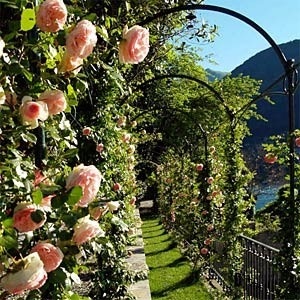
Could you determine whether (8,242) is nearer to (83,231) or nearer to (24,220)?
(24,220)

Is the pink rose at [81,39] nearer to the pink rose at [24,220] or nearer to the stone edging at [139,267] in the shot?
the pink rose at [24,220]

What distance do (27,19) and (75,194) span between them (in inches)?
13.2

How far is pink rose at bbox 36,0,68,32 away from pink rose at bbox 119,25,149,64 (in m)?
0.21

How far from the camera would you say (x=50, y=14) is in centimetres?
96

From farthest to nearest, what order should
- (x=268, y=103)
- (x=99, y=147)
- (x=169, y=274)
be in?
(x=268, y=103), (x=169, y=274), (x=99, y=147)

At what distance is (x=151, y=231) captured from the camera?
11961mm

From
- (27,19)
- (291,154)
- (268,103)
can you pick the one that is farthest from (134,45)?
(268,103)

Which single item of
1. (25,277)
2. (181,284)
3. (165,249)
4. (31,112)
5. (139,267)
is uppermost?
(31,112)

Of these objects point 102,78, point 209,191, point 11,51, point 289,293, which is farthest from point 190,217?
point 11,51

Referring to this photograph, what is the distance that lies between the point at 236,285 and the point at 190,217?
3.11 meters

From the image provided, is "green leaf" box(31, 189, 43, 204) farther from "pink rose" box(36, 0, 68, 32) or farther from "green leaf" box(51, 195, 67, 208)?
"pink rose" box(36, 0, 68, 32)

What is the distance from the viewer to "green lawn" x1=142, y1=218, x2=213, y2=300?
6172 mm

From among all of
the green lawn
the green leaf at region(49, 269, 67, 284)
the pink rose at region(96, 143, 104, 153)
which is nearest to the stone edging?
the green lawn

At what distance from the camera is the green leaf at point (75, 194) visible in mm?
918
